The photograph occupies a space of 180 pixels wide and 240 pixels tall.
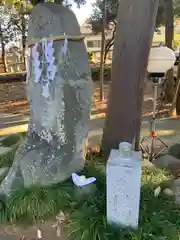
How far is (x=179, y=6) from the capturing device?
400 inches

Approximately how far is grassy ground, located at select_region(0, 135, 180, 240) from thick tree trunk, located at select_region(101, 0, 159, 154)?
85cm

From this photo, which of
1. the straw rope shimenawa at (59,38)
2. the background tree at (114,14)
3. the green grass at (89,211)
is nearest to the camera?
the green grass at (89,211)

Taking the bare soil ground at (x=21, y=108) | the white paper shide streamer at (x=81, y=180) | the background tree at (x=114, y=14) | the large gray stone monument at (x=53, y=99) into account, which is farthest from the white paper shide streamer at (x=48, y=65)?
the background tree at (x=114, y=14)

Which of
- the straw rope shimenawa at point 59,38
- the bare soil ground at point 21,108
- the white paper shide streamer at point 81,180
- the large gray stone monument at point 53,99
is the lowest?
the bare soil ground at point 21,108

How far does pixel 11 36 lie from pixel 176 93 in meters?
9.74

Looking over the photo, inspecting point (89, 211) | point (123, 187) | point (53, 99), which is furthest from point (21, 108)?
point (123, 187)

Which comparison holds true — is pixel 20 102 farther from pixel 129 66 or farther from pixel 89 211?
pixel 89 211

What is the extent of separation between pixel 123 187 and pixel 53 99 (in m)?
1.28

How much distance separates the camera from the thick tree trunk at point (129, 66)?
369 cm

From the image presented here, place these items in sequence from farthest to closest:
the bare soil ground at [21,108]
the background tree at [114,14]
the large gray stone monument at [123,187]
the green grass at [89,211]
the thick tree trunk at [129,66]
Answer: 1. the background tree at [114,14]
2. the thick tree trunk at [129,66]
3. the bare soil ground at [21,108]
4. the green grass at [89,211]
5. the large gray stone monument at [123,187]

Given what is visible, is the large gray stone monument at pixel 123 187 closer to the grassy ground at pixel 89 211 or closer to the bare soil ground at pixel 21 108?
the grassy ground at pixel 89 211

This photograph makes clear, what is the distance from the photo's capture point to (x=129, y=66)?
151 inches

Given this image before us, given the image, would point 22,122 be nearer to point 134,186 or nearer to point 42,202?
point 42,202

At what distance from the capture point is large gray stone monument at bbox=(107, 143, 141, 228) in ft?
8.61
